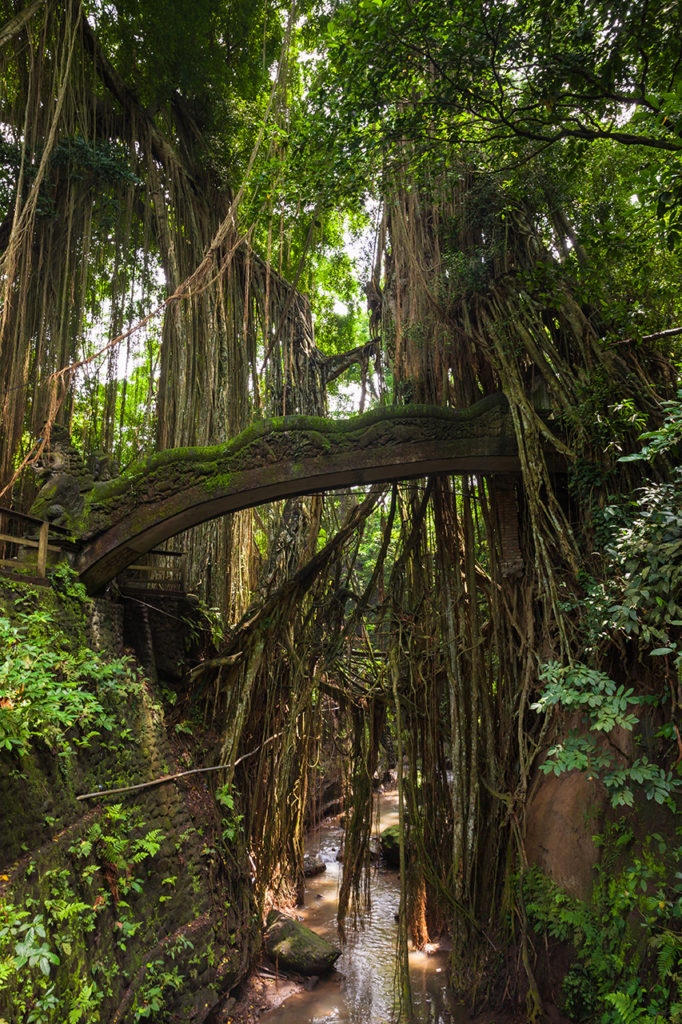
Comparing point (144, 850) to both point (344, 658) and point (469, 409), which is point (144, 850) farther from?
point (469, 409)

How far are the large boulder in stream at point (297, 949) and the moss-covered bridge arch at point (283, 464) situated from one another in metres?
3.31

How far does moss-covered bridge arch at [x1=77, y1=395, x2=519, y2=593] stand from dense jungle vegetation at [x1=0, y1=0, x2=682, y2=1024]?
1.23ft

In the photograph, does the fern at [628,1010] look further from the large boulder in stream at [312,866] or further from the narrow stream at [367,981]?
the large boulder in stream at [312,866]

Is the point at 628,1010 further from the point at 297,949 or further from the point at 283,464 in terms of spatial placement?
the point at 283,464

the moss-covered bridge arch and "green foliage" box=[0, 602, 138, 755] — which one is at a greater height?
the moss-covered bridge arch

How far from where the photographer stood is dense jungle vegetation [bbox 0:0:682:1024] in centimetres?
297

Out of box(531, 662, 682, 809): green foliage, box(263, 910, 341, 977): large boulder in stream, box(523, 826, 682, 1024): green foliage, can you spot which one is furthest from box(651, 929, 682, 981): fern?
box(263, 910, 341, 977): large boulder in stream

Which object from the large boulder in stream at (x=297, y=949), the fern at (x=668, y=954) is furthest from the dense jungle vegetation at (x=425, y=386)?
the large boulder in stream at (x=297, y=949)

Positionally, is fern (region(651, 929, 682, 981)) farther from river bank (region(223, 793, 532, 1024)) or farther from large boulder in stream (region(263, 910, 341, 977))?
large boulder in stream (region(263, 910, 341, 977))

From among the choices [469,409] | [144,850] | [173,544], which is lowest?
[144,850]

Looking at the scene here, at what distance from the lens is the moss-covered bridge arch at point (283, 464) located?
13.1ft

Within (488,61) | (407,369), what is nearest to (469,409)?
(407,369)

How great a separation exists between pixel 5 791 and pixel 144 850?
45.6 inches

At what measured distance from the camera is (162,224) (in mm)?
6230
